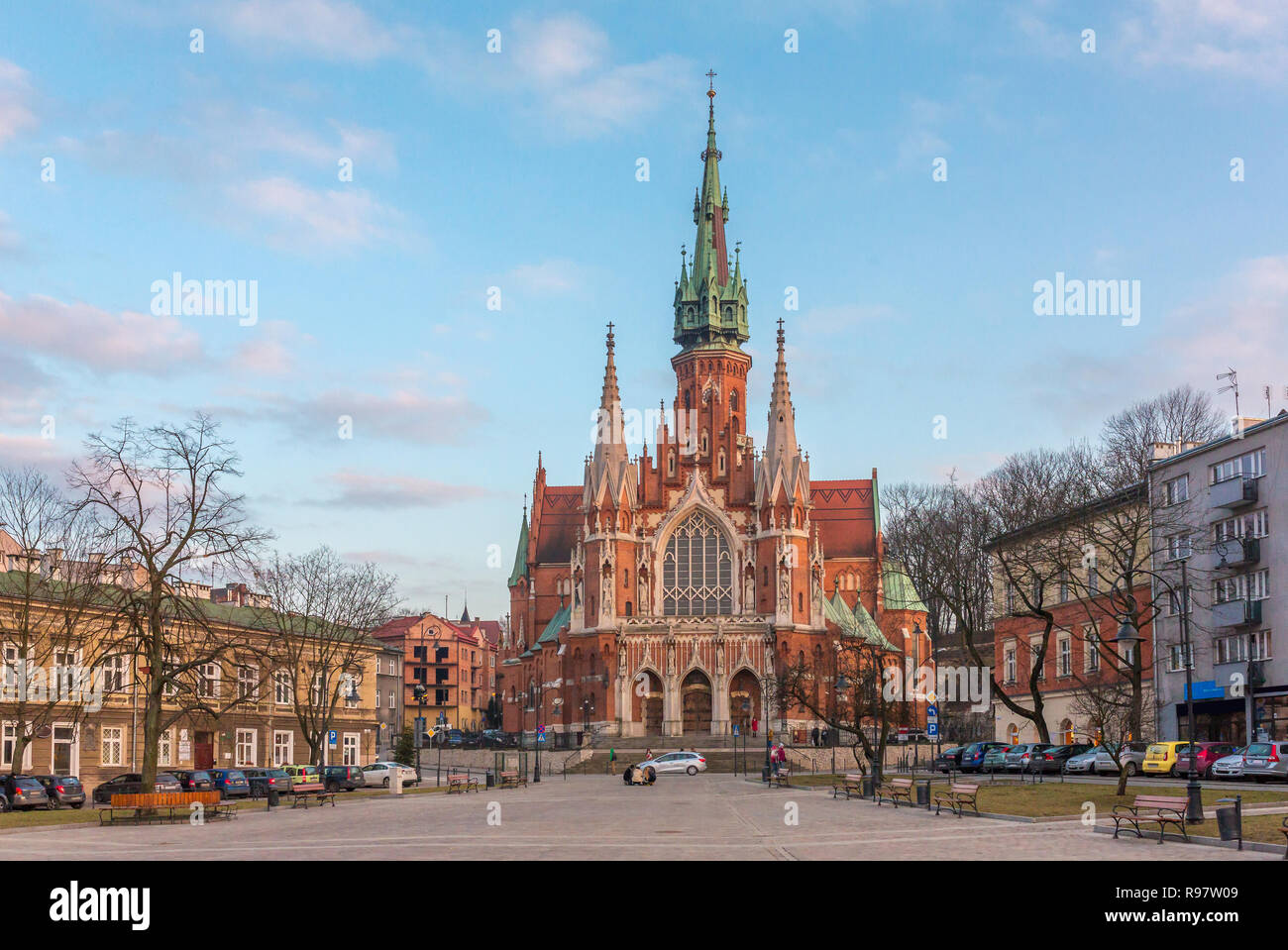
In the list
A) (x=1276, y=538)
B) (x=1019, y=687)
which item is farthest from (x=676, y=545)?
(x=1276, y=538)

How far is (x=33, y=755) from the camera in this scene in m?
57.5

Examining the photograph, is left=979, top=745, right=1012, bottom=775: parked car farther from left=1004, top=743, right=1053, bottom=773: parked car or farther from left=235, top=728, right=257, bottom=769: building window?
left=235, top=728, right=257, bottom=769: building window

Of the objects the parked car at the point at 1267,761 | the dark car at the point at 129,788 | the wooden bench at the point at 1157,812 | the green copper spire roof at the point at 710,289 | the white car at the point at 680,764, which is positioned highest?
the green copper spire roof at the point at 710,289

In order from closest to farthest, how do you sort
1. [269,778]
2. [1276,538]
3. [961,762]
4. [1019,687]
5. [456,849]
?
[456,849] → [269,778] → [1276,538] → [961,762] → [1019,687]

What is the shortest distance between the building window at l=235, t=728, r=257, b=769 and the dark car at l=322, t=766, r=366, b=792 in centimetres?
1467

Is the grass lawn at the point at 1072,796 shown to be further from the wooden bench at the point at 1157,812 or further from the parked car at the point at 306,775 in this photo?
the parked car at the point at 306,775

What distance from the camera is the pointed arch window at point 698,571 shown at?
9538 cm

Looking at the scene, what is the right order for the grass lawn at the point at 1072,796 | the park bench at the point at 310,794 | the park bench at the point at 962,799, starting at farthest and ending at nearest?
the park bench at the point at 310,794
the park bench at the point at 962,799
the grass lawn at the point at 1072,796

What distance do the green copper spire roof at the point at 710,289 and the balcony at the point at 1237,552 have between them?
207 ft

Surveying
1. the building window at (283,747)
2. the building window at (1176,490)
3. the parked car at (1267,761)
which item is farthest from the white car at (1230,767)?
the building window at (283,747)

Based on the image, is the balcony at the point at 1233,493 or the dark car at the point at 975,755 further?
the dark car at the point at 975,755

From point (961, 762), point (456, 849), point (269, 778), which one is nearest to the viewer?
point (456, 849)
